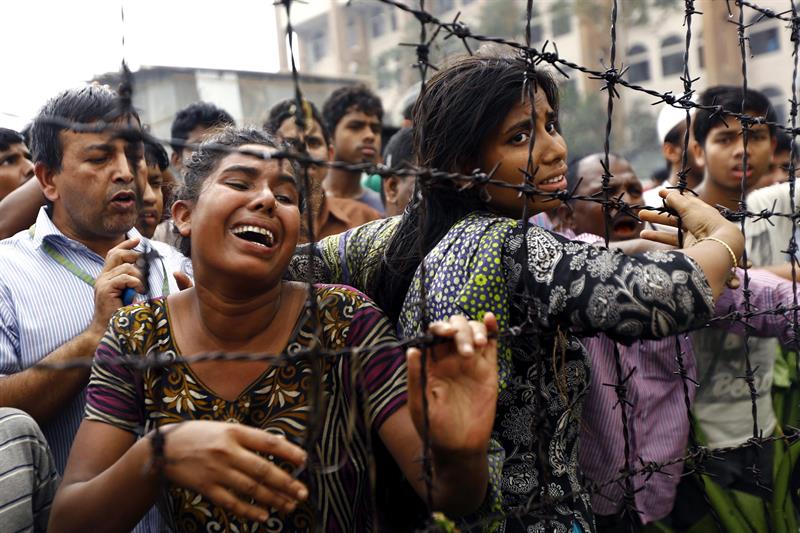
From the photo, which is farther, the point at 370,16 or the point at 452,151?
the point at 370,16

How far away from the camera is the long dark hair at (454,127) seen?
76.8 inches

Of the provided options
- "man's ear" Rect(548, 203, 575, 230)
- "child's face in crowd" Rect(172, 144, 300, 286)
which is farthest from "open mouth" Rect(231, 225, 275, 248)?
"man's ear" Rect(548, 203, 575, 230)

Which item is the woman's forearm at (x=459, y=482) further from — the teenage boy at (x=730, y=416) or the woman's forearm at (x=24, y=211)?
the woman's forearm at (x=24, y=211)

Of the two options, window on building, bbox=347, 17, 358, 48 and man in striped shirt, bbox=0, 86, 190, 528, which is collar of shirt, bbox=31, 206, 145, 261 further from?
window on building, bbox=347, 17, 358, 48

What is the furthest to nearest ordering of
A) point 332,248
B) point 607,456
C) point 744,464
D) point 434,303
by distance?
point 744,464 < point 607,456 < point 332,248 < point 434,303

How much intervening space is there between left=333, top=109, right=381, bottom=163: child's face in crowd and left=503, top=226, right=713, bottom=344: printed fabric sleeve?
397 centimetres

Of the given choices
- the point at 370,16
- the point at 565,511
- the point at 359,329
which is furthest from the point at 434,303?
the point at 370,16

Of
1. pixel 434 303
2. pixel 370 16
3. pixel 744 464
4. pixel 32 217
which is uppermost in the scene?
pixel 370 16

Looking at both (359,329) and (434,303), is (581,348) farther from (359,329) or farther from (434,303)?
(359,329)

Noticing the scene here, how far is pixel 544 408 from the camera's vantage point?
6.17 feet

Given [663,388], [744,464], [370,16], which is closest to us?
[663,388]

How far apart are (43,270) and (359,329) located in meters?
1.19

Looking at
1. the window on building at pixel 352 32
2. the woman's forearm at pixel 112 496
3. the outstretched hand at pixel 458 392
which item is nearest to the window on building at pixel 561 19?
the window on building at pixel 352 32

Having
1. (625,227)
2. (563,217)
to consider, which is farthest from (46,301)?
(563,217)
